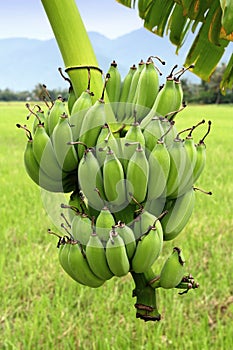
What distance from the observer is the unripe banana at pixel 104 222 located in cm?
58

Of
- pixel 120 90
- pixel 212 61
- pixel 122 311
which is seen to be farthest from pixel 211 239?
pixel 120 90

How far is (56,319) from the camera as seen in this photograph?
78.8 inches

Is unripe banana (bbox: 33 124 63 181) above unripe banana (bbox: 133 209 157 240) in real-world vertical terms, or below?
above

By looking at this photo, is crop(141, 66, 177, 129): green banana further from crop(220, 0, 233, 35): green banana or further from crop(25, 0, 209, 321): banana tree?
crop(220, 0, 233, 35): green banana

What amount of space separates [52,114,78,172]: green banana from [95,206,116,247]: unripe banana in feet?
0.30

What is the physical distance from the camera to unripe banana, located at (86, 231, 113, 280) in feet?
2.00

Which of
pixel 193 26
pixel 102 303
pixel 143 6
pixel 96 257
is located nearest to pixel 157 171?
pixel 96 257

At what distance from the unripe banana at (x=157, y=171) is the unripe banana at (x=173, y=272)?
3.6 inches

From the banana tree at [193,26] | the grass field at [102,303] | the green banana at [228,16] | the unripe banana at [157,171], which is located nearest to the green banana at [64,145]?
the unripe banana at [157,171]

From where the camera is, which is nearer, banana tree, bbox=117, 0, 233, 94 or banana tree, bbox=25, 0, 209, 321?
banana tree, bbox=25, 0, 209, 321

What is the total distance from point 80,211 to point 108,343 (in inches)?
51.1

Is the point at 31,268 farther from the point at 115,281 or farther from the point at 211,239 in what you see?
the point at 211,239

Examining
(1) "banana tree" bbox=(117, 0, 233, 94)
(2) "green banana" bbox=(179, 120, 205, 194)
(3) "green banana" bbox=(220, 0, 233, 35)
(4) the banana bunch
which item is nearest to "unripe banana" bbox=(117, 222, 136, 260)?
(4) the banana bunch

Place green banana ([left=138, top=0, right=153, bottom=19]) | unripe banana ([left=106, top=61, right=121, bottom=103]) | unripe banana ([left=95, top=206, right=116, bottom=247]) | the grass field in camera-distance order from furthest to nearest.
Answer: the grass field
green banana ([left=138, top=0, right=153, bottom=19])
unripe banana ([left=106, top=61, right=121, bottom=103])
unripe banana ([left=95, top=206, right=116, bottom=247])
